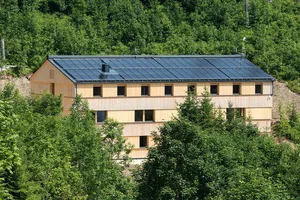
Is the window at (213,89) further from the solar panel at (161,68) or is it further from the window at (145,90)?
the window at (145,90)

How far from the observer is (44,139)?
67.9 meters

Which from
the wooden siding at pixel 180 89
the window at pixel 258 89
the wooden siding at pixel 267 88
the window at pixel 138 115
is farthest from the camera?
the window at pixel 258 89

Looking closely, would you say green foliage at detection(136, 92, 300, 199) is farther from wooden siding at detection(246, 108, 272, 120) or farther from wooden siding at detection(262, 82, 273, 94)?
wooden siding at detection(262, 82, 273, 94)

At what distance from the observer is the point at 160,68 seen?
90.6 metres

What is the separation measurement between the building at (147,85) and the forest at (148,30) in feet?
17.6

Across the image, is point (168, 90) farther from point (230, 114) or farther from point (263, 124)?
point (263, 124)

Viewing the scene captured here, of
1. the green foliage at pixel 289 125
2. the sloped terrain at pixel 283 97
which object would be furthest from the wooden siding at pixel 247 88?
the sloped terrain at pixel 283 97

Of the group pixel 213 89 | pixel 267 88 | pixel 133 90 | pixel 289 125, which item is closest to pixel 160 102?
pixel 133 90

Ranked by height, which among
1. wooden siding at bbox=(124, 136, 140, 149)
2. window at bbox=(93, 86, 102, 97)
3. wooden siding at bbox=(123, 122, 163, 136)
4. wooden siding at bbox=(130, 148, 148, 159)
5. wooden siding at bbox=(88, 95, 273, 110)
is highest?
window at bbox=(93, 86, 102, 97)

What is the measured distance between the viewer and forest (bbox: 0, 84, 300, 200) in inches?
2373

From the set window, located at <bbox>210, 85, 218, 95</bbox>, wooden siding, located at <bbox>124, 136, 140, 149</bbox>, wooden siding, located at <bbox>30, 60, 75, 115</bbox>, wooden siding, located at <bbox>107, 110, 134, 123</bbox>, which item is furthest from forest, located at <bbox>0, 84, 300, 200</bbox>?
window, located at <bbox>210, 85, 218, 95</bbox>

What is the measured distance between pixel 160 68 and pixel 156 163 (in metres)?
28.8

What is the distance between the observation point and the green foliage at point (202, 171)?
5866 cm

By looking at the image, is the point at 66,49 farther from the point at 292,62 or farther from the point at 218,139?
the point at 218,139
